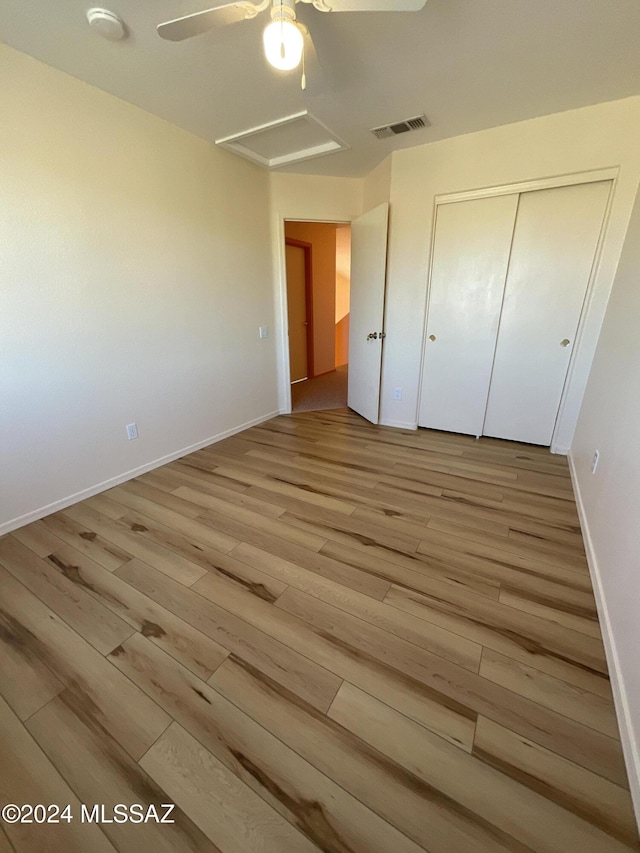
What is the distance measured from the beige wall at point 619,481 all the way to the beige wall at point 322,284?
12.7 ft

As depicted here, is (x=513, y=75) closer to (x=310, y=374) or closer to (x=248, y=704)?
(x=248, y=704)

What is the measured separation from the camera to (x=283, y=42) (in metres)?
1.19

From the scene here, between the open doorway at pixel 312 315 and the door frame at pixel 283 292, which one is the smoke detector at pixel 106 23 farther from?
the open doorway at pixel 312 315

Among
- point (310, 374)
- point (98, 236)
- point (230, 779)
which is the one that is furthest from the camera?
point (310, 374)

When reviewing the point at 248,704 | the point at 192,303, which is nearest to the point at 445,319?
the point at 192,303

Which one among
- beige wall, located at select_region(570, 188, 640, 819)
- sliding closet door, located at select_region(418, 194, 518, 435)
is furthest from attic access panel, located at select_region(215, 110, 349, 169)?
beige wall, located at select_region(570, 188, 640, 819)

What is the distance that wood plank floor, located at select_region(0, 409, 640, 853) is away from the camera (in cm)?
85

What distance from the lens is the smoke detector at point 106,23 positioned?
1.48 m

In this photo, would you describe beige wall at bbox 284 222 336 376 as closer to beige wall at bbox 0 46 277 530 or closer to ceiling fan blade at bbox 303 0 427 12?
beige wall at bbox 0 46 277 530

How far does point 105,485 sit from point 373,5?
2824 millimetres

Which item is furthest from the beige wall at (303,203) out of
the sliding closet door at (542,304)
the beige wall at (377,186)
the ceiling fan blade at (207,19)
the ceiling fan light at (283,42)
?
the ceiling fan light at (283,42)

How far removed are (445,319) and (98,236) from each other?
2736 millimetres

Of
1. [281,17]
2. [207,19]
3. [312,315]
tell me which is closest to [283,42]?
[281,17]

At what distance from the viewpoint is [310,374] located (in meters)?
5.74
